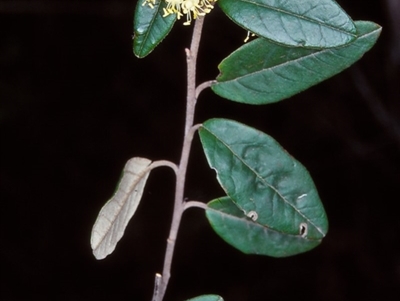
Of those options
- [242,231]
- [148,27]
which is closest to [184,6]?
[148,27]

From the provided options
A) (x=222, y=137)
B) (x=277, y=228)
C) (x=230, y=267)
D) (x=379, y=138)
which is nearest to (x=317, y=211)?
(x=277, y=228)

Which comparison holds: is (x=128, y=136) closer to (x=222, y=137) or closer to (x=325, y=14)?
(x=222, y=137)

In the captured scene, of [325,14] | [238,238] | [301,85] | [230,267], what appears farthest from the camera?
[230,267]

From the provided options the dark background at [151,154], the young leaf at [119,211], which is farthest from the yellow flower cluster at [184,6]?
the dark background at [151,154]

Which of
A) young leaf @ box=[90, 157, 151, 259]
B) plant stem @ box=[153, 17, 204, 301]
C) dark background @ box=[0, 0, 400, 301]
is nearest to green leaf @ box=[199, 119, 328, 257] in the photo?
plant stem @ box=[153, 17, 204, 301]

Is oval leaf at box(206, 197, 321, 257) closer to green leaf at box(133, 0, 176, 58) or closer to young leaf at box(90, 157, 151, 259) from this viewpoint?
young leaf at box(90, 157, 151, 259)

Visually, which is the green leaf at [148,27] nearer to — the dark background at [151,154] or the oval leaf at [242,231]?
the oval leaf at [242,231]
